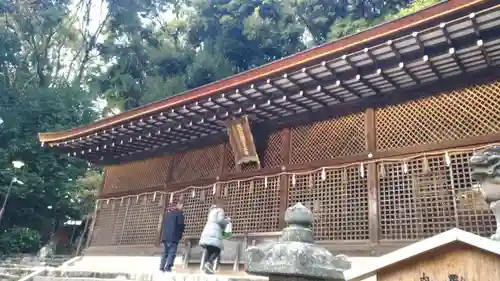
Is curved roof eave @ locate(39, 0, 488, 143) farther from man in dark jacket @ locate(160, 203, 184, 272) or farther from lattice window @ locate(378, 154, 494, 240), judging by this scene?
man in dark jacket @ locate(160, 203, 184, 272)

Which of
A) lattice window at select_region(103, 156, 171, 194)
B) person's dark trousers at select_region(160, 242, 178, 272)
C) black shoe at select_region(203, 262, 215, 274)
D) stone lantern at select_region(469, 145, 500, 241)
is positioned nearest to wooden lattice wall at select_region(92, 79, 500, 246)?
lattice window at select_region(103, 156, 171, 194)

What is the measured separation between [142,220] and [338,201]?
22.0 feet

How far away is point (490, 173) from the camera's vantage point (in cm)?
332

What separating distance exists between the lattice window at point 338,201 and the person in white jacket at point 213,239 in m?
1.92

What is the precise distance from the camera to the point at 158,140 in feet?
40.6

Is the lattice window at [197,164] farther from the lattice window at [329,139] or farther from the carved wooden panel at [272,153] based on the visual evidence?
the lattice window at [329,139]

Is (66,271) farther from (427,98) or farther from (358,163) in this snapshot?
(427,98)

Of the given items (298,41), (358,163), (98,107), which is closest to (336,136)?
(358,163)

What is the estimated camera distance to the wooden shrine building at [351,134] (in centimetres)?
696

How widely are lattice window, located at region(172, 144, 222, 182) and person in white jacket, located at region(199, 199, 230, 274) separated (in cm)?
266

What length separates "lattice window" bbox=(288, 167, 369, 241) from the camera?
834cm

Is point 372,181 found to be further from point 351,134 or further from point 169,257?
point 169,257

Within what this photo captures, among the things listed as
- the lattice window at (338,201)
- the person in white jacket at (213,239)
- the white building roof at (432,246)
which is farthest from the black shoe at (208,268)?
the white building roof at (432,246)

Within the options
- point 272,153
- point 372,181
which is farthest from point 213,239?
point 372,181
